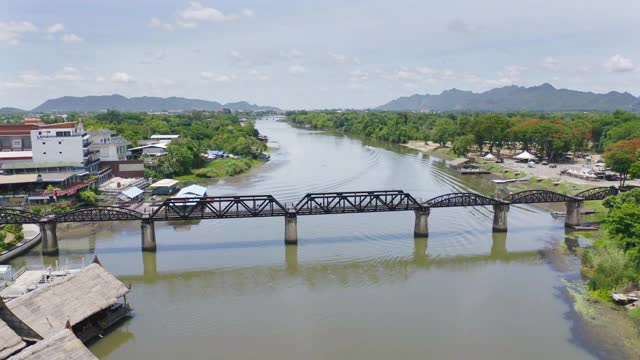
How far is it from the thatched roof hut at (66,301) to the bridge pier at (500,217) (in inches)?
1549

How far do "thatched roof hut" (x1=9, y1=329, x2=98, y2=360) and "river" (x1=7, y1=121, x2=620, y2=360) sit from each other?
5.70 meters

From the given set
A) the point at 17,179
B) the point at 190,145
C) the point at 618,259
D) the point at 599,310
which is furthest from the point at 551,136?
the point at 17,179

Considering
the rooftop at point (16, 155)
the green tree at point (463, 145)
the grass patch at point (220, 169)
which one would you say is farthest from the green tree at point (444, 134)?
the rooftop at point (16, 155)

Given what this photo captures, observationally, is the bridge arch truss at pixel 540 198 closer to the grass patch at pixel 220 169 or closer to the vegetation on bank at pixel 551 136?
the vegetation on bank at pixel 551 136

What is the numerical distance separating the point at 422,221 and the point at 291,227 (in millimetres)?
13950

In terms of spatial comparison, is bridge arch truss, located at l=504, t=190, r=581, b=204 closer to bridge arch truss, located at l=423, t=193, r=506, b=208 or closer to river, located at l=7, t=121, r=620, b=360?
bridge arch truss, located at l=423, t=193, r=506, b=208

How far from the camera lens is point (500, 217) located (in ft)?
181

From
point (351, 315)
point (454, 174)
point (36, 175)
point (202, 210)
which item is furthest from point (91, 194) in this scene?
point (454, 174)

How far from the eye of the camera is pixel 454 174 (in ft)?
331

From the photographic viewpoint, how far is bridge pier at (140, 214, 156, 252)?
1854 inches

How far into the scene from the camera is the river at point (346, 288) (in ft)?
101

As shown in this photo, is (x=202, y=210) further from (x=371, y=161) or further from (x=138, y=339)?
(x=371, y=161)

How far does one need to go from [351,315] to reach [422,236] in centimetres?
2046

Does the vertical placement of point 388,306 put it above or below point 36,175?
below
